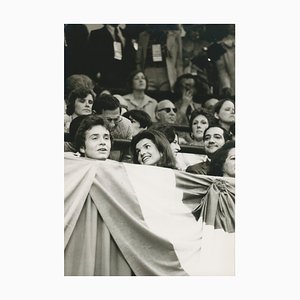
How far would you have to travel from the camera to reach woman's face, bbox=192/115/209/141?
125 inches

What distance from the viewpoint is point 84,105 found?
3.14m

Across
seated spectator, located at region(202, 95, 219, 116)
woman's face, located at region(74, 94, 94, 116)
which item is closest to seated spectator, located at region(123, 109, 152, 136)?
woman's face, located at region(74, 94, 94, 116)

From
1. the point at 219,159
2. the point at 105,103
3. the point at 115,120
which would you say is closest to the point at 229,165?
the point at 219,159

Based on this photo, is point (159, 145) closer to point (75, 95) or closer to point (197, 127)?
point (197, 127)

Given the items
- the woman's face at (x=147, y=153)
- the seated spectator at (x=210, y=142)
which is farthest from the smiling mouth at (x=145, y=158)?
the seated spectator at (x=210, y=142)

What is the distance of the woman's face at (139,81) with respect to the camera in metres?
3.15

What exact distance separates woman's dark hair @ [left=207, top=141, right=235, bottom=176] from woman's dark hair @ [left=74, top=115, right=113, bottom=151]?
25.7 inches

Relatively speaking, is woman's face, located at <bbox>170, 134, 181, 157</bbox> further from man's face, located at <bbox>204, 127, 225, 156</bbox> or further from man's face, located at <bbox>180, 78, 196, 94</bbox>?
man's face, located at <bbox>180, 78, 196, 94</bbox>

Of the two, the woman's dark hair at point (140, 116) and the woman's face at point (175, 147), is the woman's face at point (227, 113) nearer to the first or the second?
the woman's face at point (175, 147)

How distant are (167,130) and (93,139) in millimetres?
468
